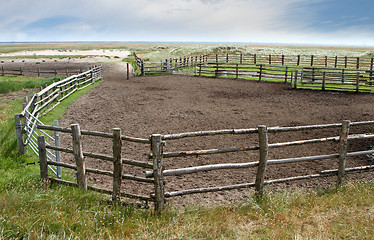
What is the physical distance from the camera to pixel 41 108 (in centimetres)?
1357

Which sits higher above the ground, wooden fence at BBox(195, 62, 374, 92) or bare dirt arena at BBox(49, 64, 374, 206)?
wooden fence at BBox(195, 62, 374, 92)

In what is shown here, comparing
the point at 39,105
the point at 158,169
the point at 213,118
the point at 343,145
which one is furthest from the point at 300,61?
the point at 158,169

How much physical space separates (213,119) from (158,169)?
7.94 meters

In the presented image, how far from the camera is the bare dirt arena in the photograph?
752 centimetres

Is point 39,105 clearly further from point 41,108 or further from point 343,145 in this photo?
point 343,145

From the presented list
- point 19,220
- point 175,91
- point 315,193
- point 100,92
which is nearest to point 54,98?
point 100,92

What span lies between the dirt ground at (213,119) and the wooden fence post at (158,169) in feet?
3.03

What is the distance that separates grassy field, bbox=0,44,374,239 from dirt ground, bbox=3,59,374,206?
85 centimetres

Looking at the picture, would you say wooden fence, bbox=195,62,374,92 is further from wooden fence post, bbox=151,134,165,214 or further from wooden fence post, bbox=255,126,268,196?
wooden fence post, bbox=151,134,165,214

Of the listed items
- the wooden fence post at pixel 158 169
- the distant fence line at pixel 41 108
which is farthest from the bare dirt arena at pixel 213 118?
the wooden fence post at pixel 158 169

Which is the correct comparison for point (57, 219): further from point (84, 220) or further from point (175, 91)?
point (175, 91)

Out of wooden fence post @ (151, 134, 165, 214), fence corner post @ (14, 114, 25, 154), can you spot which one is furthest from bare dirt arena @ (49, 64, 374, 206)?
fence corner post @ (14, 114, 25, 154)

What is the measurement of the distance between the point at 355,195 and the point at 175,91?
15204 mm

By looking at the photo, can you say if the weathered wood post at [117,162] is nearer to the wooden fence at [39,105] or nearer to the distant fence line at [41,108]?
the distant fence line at [41,108]
